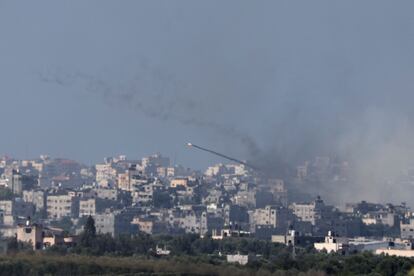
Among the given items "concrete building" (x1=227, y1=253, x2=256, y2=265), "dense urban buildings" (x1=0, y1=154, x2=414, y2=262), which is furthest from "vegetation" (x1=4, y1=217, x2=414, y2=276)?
"dense urban buildings" (x1=0, y1=154, x2=414, y2=262)

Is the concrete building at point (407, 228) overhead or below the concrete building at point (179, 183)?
below

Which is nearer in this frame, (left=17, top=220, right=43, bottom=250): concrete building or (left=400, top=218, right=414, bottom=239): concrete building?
(left=17, top=220, right=43, bottom=250): concrete building

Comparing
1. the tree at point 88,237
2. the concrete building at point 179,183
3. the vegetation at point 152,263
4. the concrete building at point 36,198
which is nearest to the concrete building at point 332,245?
the vegetation at point 152,263

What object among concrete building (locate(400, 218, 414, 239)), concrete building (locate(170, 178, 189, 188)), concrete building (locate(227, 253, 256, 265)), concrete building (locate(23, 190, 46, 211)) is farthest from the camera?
concrete building (locate(170, 178, 189, 188))

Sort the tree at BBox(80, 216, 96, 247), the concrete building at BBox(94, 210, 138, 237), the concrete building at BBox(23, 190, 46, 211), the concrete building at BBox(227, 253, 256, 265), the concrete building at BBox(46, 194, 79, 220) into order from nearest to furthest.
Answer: the concrete building at BBox(227, 253, 256, 265), the tree at BBox(80, 216, 96, 247), the concrete building at BBox(94, 210, 138, 237), the concrete building at BBox(46, 194, 79, 220), the concrete building at BBox(23, 190, 46, 211)

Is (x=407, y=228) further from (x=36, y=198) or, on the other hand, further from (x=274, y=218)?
(x=36, y=198)

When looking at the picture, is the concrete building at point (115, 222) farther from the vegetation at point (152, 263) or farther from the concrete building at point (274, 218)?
the vegetation at point (152, 263)

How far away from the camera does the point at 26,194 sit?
123312mm

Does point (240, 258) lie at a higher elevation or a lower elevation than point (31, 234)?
lower

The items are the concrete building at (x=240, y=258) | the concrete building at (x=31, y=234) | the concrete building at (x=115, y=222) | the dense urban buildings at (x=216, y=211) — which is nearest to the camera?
the concrete building at (x=240, y=258)

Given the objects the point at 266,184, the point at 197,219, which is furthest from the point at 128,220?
the point at 266,184

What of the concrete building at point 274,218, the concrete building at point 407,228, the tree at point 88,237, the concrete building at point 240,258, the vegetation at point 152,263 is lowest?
the vegetation at point 152,263

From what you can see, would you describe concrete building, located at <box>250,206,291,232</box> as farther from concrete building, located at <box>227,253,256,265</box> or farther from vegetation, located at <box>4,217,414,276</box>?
concrete building, located at <box>227,253,256,265</box>

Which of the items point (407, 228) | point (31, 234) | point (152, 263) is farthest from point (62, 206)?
point (152, 263)
